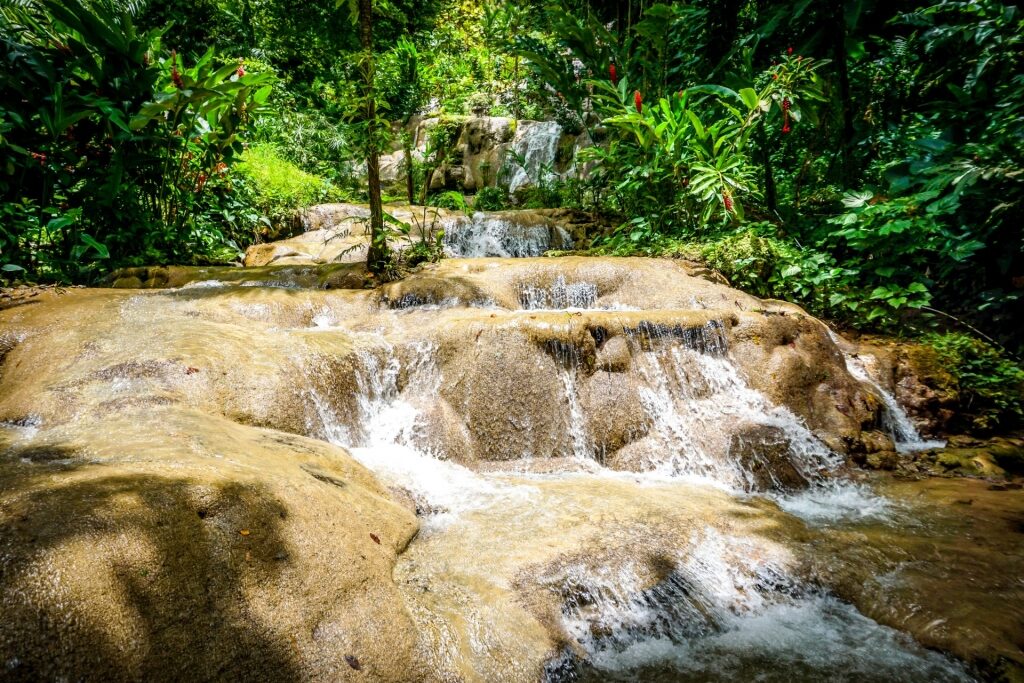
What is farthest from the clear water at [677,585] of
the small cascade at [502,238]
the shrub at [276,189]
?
the shrub at [276,189]

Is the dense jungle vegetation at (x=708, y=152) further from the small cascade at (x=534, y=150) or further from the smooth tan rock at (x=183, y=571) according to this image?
the smooth tan rock at (x=183, y=571)

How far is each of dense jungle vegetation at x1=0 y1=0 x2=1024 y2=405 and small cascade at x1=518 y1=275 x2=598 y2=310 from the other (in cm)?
182

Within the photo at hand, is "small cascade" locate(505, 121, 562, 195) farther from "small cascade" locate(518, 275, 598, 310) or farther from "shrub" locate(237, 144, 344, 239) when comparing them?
"small cascade" locate(518, 275, 598, 310)

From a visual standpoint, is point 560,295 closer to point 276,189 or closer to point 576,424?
point 576,424

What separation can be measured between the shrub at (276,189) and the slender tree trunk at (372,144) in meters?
4.29

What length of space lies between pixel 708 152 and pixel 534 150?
713cm

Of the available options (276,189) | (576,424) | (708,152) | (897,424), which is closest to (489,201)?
(276,189)

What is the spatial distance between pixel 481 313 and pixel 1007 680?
13.7 ft

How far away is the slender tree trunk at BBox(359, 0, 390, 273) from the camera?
551cm

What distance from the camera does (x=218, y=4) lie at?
1523cm

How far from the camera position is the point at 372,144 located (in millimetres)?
5770

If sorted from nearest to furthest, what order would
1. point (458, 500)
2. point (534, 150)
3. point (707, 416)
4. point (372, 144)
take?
point (458, 500)
point (707, 416)
point (372, 144)
point (534, 150)

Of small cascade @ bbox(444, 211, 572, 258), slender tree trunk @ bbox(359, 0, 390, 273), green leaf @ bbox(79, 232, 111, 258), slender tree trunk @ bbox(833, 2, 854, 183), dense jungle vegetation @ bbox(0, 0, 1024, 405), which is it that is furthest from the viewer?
small cascade @ bbox(444, 211, 572, 258)

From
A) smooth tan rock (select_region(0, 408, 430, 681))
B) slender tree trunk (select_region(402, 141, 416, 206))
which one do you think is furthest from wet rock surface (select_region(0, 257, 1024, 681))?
slender tree trunk (select_region(402, 141, 416, 206))
